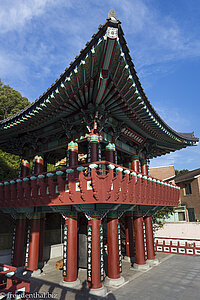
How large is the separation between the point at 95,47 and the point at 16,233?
11738mm

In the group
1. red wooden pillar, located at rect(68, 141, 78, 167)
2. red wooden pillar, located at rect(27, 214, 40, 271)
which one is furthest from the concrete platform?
red wooden pillar, located at rect(68, 141, 78, 167)

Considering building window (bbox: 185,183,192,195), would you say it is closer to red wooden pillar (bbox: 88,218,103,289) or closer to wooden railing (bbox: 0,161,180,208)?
wooden railing (bbox: 0,161,180,208)

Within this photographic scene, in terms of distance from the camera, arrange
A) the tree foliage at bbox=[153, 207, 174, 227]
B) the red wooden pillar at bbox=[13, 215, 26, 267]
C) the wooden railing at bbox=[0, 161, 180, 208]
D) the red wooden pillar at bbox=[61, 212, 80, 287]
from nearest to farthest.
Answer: the wooden railing at bbox=[0, 161, 180, 208]
the red wooden pillar at bbox=[61, 212, 80, 287]
the red wooden pillar at bbox=[13, 215, 26, 267]
the tree foliage at bbox=[153, 207, 174, 227]

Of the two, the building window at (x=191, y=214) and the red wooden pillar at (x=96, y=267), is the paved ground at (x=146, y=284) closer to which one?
the red wooden pillar at (x=96, y=267)

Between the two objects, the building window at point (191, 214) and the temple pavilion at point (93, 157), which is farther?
the building window at point (191, 214)

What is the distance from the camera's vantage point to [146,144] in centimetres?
1537

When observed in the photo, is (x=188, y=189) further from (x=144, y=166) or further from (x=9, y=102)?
(x=9, y=102)

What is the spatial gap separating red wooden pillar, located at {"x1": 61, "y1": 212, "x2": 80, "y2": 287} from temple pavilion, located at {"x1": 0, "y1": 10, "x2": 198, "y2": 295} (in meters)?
0.04

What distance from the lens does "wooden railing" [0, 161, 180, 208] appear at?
8.11 meters

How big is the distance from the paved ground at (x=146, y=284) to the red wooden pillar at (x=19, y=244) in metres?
1.67

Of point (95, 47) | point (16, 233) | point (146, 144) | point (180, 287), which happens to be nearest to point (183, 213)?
point (146, 144)

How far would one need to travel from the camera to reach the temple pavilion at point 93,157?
796 centimetres

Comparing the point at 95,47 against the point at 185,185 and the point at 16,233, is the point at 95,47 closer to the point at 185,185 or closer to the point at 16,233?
the point at 16,233

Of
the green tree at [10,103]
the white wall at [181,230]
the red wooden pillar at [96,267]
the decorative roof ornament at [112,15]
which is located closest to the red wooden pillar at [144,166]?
the red wooden pillar at [96,267]
